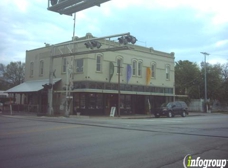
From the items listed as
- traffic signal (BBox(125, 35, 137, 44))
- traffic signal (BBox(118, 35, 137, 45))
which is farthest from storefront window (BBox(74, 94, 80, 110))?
traffic signal (BBox(125, 35, 137, 44))

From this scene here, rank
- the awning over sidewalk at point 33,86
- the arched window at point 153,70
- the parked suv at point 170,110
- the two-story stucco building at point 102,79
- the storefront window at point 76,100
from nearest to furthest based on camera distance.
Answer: the parked suv at point 170,110
the two-story stucco building at point 102,79
the storefront window at point 76,100
the awning over sidewalk at point 33,86
the arched window at point 153,70

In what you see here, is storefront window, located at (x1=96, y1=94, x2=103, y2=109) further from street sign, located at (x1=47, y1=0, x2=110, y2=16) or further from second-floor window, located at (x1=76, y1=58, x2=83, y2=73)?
street sign, located at (x1=47, y1=0, x2=110, y2=16)

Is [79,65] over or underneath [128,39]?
underneath

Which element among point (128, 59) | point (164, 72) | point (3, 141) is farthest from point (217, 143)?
point (164, 72)

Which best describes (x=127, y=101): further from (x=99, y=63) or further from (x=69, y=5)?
(x=69, y=5)

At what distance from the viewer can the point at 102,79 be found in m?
30.0

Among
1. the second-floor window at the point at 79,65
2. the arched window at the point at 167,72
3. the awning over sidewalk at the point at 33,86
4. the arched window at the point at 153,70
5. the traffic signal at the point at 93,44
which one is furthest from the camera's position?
the arched window at the point at 167,72

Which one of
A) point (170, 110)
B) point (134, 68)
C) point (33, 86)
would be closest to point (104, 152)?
point (170, 110)

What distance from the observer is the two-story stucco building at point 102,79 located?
95.2ft

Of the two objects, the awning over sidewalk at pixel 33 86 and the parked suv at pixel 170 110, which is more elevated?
the awning over sidewalk at pixel 33 86

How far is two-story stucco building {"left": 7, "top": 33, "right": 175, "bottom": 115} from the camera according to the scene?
29016 mm

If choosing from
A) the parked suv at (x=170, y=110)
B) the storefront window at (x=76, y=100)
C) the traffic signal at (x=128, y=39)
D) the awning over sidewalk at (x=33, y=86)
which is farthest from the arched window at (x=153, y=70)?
the traffic signal at (x=128, y=39)

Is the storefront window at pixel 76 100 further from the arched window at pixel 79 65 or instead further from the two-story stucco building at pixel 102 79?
the arched window at pixel 79 65

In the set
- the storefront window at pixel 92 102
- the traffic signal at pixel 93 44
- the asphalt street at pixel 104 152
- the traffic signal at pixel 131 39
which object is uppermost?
the traffic signal at pixel 93 44
